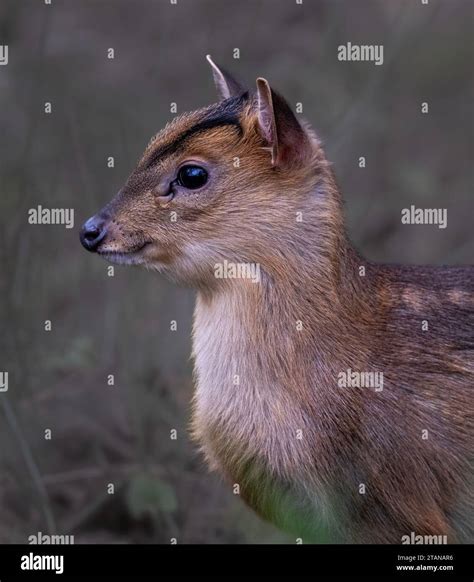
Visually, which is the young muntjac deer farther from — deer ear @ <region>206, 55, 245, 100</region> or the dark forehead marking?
deer ear @ <region>206, 55, 245, 100</region>

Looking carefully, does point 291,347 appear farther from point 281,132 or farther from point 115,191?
point 115,191

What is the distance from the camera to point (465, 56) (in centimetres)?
1373

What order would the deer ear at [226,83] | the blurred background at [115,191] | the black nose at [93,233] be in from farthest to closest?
1. the blurred background at [115,191]
2. the deer ear at [226,83]
3. the black nose at [93,233]

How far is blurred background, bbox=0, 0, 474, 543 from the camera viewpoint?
8.48 m

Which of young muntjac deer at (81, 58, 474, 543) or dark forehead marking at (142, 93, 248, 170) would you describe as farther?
dark forehead marking at (142, 93, 248, 170)

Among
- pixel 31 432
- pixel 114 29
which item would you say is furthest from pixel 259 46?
pixel 31 432

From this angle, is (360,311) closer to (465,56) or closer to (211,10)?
(211,10)

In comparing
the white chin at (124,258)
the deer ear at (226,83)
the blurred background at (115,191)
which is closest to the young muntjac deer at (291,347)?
the white chin at (124,258)

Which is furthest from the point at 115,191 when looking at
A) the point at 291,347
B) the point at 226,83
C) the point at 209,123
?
the point at 291,347

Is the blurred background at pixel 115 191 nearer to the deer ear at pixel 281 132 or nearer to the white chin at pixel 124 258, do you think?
the white chin at pixel 124 258

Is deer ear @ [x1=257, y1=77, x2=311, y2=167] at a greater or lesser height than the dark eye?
greater

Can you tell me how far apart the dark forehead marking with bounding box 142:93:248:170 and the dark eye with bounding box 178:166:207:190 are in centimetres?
13

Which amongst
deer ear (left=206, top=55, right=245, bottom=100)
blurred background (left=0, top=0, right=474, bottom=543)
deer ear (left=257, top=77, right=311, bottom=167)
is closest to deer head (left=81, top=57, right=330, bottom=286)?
deer ear (left=257, top=77, right=311, bottom=167)

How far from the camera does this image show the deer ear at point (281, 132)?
20.6ft
